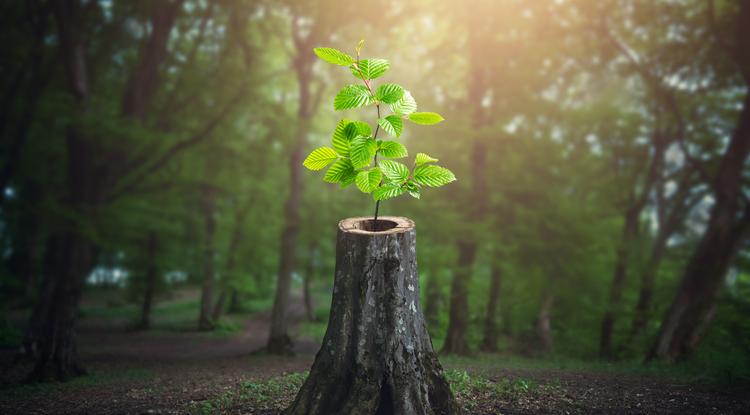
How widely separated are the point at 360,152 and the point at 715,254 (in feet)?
29.3

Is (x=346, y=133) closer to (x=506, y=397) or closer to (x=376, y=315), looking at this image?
(x=376, y=315)

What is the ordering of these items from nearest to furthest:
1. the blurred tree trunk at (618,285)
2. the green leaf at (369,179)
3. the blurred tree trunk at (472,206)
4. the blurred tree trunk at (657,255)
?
the green leaf at (369,179) < the blurred tree trunk at (472,206) < the blurred tree trunk at (657,255) < the blurred tree trunk at (618,285)

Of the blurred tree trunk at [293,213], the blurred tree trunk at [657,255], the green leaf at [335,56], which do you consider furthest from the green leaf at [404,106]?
the blurred tree trunk at [657,255]

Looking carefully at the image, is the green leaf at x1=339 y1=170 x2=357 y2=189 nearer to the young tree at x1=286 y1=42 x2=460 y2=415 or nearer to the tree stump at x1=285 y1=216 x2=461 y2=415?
the young tree at x1=286 y1=42 x2=460 y2=415

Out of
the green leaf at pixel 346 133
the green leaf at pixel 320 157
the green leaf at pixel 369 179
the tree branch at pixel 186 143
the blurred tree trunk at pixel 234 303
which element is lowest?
the blurred tree trunk at pixel 234 303

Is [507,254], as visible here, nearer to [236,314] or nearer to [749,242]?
[749,242]

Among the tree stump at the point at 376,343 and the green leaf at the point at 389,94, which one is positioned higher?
the green leaf at the point at 389,94

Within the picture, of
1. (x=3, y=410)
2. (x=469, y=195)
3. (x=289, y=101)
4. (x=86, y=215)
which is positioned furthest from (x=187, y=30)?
(x=3, y=410)

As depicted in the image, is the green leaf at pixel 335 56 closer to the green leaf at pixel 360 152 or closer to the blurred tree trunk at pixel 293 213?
the green leaf at pixel 360 152

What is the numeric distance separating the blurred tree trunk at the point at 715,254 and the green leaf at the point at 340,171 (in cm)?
820

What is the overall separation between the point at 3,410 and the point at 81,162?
19.9 ft

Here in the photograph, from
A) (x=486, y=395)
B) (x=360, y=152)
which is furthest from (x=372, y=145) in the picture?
(x=486, y=395)

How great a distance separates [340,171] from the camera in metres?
3.64

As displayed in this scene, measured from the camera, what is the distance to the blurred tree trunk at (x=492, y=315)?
47.7ft
